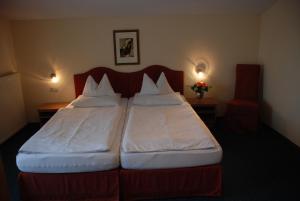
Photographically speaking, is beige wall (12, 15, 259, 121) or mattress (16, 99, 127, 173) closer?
mattress (16, 99, 127, 173)

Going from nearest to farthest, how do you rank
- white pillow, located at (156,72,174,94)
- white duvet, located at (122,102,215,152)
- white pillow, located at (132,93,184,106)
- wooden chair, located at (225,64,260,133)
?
white duvet, located at (122,102,215,152) < white pillow, located at (132,93,184,106) < wooden chair, located at (225,64,260,133) < white pillow, located at (156,72,174,94)

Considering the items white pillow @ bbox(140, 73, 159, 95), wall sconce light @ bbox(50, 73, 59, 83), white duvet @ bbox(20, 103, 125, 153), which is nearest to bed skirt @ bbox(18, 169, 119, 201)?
white duvet @ bbox(20, 103, 125, 153)

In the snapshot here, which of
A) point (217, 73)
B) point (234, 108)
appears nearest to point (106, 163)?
point (234, 108)

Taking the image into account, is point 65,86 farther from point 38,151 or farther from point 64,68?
point 38,151

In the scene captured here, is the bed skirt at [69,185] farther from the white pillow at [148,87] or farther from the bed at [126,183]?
the white pillow at [148,87]

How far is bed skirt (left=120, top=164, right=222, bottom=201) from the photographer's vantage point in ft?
8.39

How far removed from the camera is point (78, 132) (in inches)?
120

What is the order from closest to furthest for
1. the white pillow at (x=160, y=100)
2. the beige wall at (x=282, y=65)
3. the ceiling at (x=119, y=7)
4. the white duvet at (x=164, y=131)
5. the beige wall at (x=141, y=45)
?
the white duvet at (x=164, y=131), the beige wall at (x=282, y=65), the ceiling at (x=119, y=7), the white pillow at (x=160, y=100), the beige wall at (x=141, y=45)

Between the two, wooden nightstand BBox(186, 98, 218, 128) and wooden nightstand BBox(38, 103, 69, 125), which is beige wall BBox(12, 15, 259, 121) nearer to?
wooden nightstand BBox(38, 103, 69, 125)

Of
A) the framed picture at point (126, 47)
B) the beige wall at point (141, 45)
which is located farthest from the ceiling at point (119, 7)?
the framed picture at point (126, 47)

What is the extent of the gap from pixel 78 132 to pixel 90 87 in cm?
167

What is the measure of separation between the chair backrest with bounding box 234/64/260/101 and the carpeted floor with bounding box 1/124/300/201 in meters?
0.69

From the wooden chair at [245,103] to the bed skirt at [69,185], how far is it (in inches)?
106

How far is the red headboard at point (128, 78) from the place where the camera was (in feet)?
15.7
